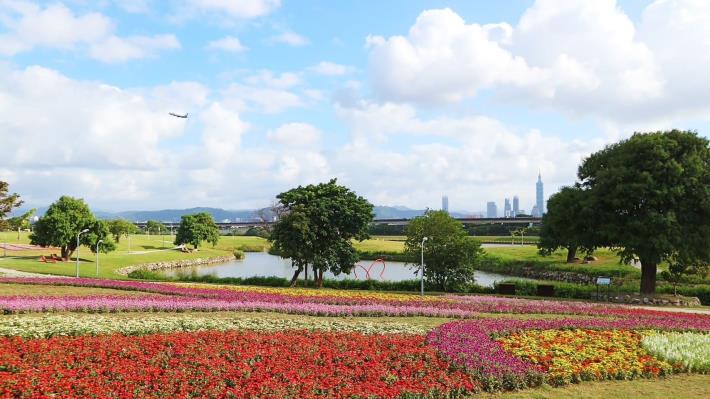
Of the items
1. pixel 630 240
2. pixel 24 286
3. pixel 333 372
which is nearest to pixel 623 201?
pixel 630 240

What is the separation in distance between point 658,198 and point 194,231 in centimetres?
8292

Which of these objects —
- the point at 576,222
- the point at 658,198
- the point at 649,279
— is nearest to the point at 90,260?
the point at 576,222

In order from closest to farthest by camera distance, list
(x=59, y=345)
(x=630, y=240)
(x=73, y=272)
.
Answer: (x=59, y=345)
(x=630, y=240)
(x=73, y=272)

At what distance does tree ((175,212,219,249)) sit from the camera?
10006cm

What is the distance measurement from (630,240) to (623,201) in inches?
101

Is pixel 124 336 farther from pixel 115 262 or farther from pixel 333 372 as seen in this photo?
pixel 115 262

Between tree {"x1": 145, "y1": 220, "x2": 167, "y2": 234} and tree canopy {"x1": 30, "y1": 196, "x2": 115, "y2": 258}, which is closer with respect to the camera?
tree canopy {"x1": 30, "y1": 196, "x2": 115, "y2": 258}

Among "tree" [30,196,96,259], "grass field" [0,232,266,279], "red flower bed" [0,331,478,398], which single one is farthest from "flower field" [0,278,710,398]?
"tree" [30,196,96,259]

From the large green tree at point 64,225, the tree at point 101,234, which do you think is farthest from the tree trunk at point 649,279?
the large green tree at point 64,225

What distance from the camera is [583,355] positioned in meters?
15.2

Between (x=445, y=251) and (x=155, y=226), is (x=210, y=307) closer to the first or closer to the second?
(x=445, y=251)

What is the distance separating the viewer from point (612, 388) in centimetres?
1298

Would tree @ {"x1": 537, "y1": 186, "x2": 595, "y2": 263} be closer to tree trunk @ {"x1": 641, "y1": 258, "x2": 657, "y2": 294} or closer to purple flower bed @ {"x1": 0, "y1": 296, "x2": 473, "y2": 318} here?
tree trunk @ {"x1": 641, "y1": 258, "x2": 657, "y2": 294}

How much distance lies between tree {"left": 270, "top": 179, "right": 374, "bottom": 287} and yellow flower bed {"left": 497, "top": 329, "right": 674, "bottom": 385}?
22684 mm
